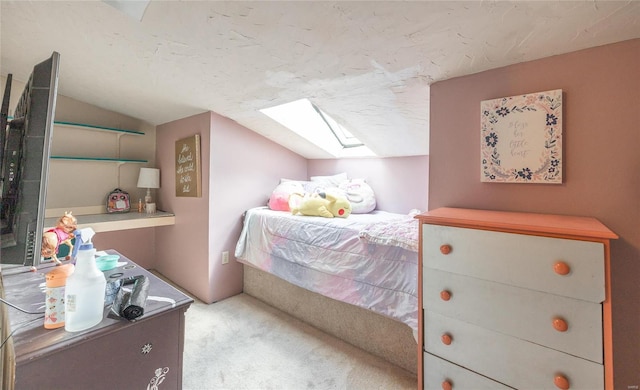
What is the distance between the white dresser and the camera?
0.86 meters

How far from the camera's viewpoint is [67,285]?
0.72 m

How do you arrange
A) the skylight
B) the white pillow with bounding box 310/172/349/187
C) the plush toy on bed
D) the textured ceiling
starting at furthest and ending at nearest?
the white pillow with bounding box 310/172/349/187 < the skylight < the plush toy on bed < the textured ceiling

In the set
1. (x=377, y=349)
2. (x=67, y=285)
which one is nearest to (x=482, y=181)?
(x=377, y=349)

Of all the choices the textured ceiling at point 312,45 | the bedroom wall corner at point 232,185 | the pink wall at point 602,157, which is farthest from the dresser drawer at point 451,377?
the bedroom wall corner at point 232,185

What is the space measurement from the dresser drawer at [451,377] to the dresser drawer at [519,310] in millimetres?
214

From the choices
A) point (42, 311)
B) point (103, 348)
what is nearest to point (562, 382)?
point (103, 348)

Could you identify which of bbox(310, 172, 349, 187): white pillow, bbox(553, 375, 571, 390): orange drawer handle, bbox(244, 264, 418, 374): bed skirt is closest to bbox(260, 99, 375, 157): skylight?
bbox(310, 172, 349, 187): white pillow

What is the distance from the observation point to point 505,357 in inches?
39.5

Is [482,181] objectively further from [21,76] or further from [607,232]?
[21,76]

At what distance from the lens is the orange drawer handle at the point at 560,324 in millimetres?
896

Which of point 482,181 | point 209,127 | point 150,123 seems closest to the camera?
point 482,181

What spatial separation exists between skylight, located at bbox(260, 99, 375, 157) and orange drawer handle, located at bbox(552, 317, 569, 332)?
195cm

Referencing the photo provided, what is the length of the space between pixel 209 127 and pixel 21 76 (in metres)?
1.59

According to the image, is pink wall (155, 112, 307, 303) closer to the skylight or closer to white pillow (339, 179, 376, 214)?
the skylight
